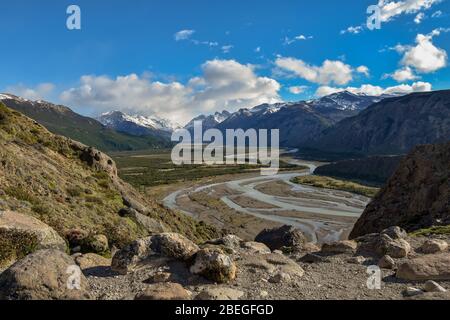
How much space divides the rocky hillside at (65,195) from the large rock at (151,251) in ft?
14.7

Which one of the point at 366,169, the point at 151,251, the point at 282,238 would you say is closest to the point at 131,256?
the point at 151,251

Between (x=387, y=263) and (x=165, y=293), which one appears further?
(x=387, y=263)

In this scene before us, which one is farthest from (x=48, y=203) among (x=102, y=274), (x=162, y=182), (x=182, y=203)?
(x=162, y=182)

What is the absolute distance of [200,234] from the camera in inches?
2056

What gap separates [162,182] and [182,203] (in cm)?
4537

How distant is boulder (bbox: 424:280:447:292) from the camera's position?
480 inches

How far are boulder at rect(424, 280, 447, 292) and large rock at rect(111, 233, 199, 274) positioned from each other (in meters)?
7.80

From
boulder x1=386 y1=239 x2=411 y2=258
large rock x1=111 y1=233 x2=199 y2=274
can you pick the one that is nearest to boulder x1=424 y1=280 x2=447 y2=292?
boulder x1=386 y1=239 x2=411 y2=258

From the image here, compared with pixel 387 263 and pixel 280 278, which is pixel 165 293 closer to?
pixel 280 278

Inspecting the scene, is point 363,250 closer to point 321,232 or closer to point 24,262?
point 24,262

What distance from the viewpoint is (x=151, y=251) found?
14.8m

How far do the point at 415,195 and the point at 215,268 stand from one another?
2370 cm

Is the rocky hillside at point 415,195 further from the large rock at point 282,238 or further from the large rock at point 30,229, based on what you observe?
the large rock at point 30,229

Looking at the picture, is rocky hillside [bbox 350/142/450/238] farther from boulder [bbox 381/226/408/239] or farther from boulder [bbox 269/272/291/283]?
boulder [bbox 269/272/291/283]
